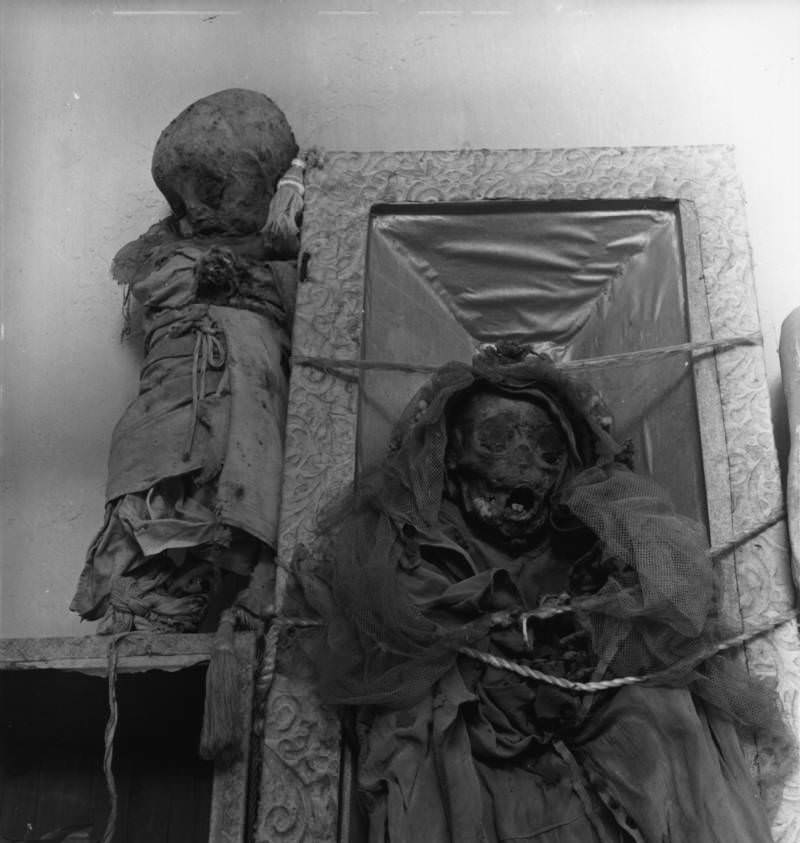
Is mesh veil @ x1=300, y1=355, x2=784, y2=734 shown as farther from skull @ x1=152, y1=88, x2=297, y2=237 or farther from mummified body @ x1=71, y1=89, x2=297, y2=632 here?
skull @ x1=152, y1=88, x2=297, y2=237

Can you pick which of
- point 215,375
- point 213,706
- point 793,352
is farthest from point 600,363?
point 213,706

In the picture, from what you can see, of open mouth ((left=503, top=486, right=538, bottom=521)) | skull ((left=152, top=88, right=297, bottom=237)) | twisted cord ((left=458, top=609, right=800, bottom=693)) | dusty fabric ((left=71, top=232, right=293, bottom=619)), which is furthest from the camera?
skull ((left=152, top=88, right=297, bottom=237))

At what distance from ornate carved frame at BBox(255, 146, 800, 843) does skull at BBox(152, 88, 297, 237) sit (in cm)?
17

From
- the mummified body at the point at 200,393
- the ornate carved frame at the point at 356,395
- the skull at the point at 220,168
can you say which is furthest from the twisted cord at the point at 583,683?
the skull at the point at 220,168

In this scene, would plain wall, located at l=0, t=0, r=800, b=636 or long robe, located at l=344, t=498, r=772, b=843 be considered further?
plain wall, located at l=0, t=0, r=800, b=636

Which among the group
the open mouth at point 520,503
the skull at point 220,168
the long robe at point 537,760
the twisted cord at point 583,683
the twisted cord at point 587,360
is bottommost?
the long robe at point 537,760

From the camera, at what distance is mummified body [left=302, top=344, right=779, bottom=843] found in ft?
5.89

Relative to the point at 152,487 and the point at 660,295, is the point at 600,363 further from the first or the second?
the point at 152,487

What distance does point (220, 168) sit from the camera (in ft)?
8.65

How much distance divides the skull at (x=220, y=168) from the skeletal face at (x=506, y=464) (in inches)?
29.2

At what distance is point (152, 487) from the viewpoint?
2.25 m

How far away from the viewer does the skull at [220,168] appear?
2.64 m

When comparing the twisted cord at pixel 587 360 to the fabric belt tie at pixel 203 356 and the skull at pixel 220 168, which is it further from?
the skull at pixel 220 168

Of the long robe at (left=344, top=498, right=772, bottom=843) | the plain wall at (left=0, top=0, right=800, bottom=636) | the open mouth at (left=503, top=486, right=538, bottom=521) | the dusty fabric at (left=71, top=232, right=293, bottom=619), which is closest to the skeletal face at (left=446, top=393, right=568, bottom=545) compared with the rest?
the open mouth at (left=503, top=486, right=538, bottom=521)
